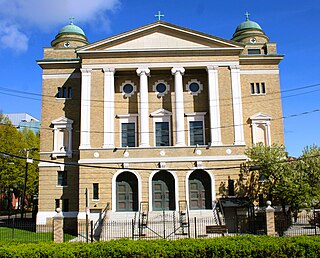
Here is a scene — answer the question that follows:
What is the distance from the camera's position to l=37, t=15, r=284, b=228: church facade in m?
32.2

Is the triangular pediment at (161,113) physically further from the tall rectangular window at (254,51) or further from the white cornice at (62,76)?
the tall rectangular window at (254,51)

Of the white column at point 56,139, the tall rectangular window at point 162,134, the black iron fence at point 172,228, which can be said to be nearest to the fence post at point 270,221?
the black iron fence at point 172,228

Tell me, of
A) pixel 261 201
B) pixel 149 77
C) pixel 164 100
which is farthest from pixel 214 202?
pixel 149 77

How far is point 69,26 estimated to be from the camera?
43219 mm

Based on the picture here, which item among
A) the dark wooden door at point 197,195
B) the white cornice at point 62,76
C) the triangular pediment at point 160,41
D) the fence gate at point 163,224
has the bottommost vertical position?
the fence gate at point 163,224

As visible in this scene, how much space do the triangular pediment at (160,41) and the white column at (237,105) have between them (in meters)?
2.35

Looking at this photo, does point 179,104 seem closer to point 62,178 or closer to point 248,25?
point 62,178

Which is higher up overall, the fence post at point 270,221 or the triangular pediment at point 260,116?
the triangular pediment at point 260,116

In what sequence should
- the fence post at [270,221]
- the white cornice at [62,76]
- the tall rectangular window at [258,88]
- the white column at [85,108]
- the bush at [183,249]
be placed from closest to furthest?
the bush at [183,249] < the fence post at [270,221] < the white column at [85,108] < the tall rectangular window at [258,88] < the white cornice at [62,76]

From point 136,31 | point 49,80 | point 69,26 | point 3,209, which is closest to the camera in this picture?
point 136,31

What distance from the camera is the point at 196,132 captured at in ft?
115

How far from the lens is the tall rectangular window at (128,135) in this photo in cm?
3473

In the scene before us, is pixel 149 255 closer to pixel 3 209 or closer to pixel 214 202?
pixel 214 202

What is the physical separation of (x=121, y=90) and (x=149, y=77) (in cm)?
283
